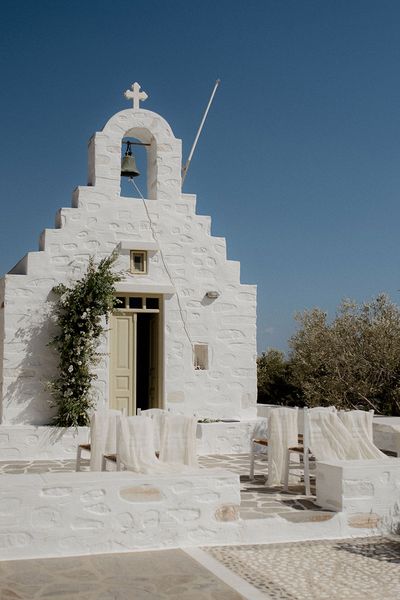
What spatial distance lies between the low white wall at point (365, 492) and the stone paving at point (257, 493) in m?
0.20

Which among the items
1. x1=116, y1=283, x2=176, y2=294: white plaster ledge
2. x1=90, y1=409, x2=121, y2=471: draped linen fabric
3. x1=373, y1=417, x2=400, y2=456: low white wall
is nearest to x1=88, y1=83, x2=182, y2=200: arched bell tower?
x1=116, y1=283, x2=176, y2=294: white plaster ledge

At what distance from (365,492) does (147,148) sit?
7732 millimetres

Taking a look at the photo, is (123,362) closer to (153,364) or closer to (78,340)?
(153,364)

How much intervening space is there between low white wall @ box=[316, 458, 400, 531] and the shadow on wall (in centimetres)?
536

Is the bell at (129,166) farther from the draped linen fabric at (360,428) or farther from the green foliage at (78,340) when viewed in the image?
the draped linen fabric at (360,428)

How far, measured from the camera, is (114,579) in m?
4.97

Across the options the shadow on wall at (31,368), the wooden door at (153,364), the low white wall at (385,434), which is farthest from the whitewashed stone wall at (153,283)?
the low white wall at (385,434)

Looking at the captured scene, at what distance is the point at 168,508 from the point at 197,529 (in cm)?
34

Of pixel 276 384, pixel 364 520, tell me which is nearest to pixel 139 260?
pixel 364 520

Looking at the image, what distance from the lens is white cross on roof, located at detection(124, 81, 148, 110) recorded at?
1167cm

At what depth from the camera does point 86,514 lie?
5719 millimetres

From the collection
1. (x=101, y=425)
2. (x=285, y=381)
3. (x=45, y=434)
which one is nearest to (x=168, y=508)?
(x=101, y=425)

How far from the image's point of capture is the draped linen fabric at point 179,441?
6.91 metres

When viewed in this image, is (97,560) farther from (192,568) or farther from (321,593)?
(321,593)
